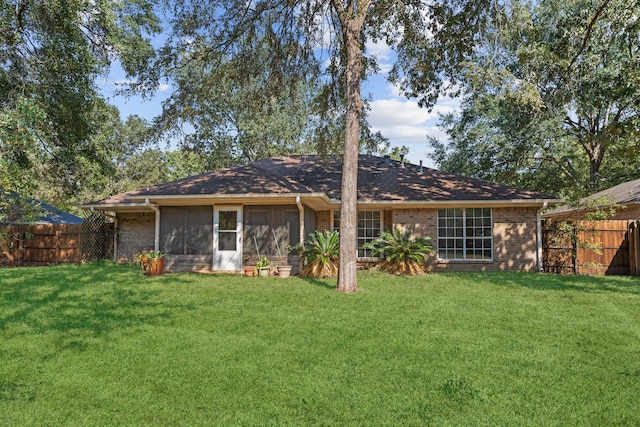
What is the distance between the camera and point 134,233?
16766 millimetres

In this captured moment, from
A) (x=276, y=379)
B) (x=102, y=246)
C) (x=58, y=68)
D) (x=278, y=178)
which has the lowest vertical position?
(x=276, y=379)

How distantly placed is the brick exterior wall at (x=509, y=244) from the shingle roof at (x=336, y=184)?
0.67 meters

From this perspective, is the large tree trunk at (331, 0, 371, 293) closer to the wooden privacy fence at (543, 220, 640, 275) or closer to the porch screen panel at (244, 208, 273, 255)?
the porch screen panel at (244, 208, 273, 255)

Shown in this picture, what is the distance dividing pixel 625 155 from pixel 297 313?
5.00 m

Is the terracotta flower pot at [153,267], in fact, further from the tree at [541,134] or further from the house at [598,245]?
the house at [598,245]

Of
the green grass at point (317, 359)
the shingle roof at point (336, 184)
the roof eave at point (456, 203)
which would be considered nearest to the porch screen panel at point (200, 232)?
the shingle roof at point (336, 184)

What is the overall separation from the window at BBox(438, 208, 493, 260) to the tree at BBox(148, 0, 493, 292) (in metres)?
4.02

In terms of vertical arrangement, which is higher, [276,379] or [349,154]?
[349,154]

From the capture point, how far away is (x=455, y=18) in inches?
468

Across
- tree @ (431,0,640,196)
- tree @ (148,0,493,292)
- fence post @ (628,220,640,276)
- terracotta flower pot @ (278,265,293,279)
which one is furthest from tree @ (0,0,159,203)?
fence post @ (628,220,640,276)

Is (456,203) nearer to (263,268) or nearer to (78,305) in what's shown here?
(263,268)

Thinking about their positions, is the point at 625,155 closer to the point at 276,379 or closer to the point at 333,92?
the point at 276,379

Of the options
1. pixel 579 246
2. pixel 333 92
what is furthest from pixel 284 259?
pixel 579 246

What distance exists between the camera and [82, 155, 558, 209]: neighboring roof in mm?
13297
